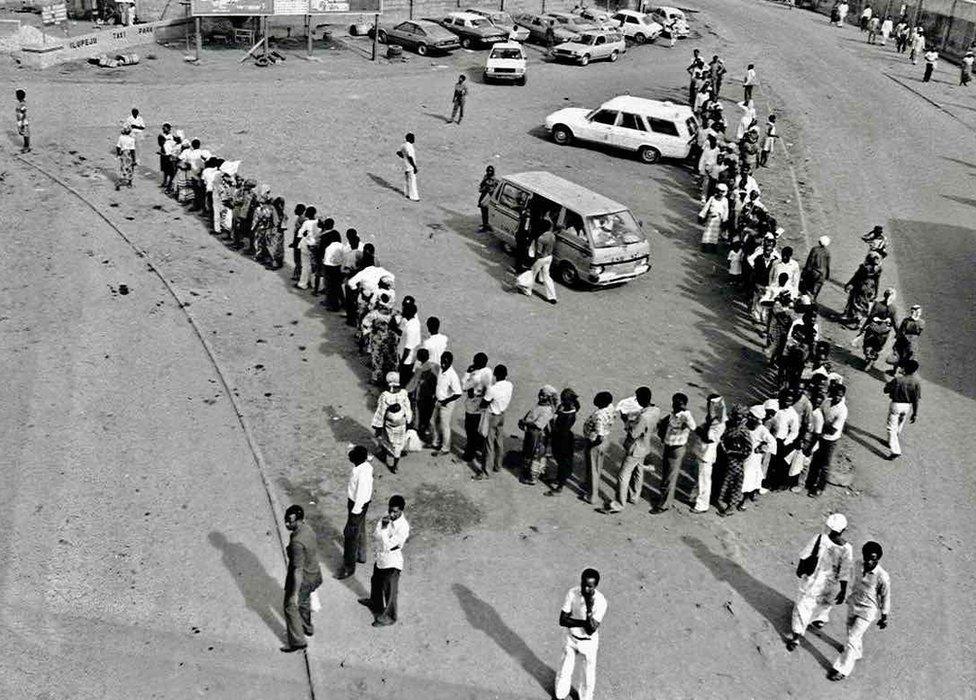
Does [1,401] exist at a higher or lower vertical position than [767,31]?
lower

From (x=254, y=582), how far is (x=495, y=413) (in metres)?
3.76

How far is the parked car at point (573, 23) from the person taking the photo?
41.4 meters

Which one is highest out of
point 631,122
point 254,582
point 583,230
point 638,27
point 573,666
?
point 638,27

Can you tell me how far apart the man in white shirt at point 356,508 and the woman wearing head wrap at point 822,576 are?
4768 millimetres

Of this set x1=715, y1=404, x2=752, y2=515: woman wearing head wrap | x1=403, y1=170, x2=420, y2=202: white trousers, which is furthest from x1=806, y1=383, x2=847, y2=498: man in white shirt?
x1=403, y1=170, x2=420, y2=202: white trousers

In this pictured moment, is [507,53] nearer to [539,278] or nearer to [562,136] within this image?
[562,136]

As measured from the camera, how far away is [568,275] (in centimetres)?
1944

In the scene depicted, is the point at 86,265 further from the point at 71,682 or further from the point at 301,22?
the point at 301,22

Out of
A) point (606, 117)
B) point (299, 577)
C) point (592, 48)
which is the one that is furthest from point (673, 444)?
point (592, 48)

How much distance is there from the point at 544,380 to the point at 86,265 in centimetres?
904

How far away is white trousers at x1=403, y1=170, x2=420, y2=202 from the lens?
2284 cm

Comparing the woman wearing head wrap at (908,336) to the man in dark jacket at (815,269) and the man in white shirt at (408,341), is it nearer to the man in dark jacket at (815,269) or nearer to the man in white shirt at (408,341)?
the man in dark jacket at (815,269)

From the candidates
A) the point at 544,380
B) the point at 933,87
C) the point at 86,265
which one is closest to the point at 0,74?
the point at 86,265

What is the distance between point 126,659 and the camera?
32.0 ft
